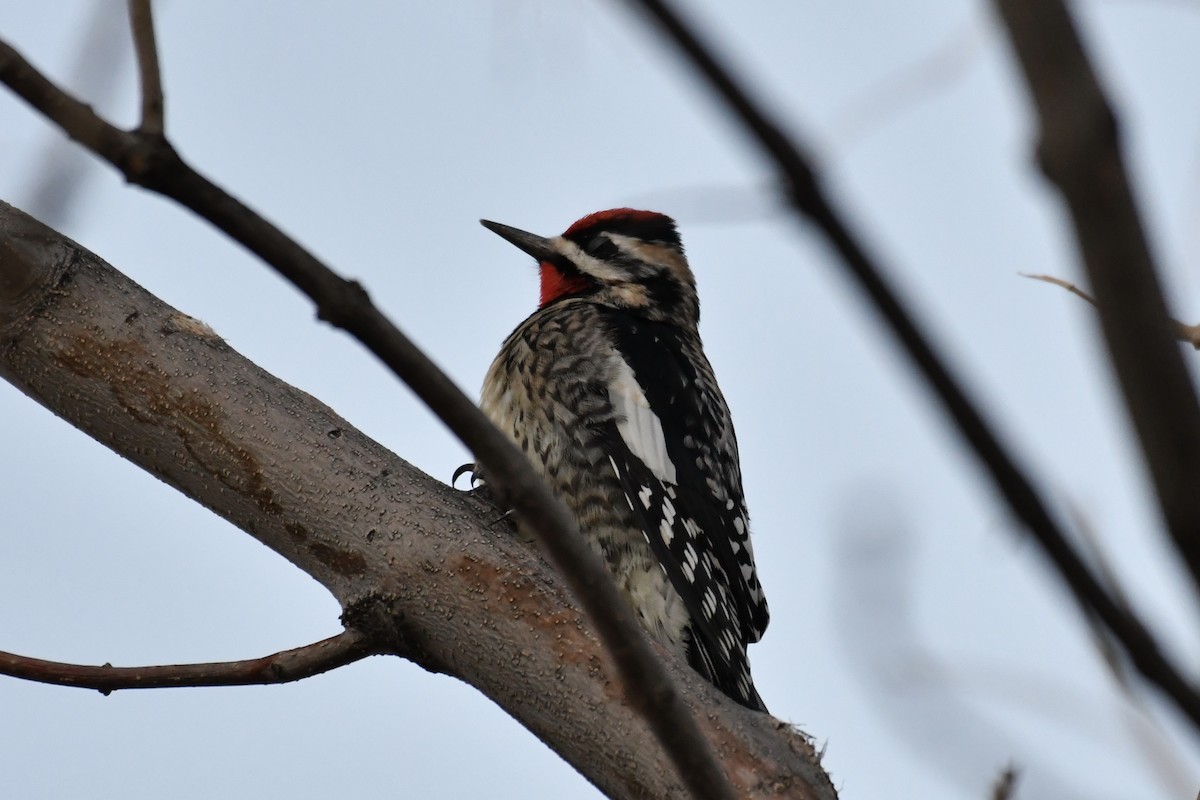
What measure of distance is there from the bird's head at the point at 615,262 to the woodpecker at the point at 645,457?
0.04m

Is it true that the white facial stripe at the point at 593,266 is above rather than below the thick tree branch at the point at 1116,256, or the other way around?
above

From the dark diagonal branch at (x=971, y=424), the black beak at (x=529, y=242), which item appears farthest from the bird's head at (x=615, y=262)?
the dark diagonal branch at (x=971, y=424)

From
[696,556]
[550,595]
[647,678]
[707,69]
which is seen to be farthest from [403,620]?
[707,69]

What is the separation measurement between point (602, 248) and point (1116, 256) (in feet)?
15.1

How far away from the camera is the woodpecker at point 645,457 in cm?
388

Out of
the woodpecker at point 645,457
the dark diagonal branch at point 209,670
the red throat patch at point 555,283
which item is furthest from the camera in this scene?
the red throat patch at point 555,283

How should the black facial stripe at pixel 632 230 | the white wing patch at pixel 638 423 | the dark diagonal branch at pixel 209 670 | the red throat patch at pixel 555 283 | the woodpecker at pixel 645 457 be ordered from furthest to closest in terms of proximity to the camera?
the black facial stripe at pixel 632 230
the red throat patch at pixel 555 283
the white wing patch at pixel 638 423
the woodpecker at pixel 645 457
the dark diagonal branch at pixel 209 670

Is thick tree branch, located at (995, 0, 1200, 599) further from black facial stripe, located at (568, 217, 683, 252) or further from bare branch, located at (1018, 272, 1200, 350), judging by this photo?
black facial stripe, located at (568, 217, 683, 252)

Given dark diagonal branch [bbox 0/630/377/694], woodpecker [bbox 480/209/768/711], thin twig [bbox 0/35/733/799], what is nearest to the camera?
thin twig [bbox 0/35/733/799]

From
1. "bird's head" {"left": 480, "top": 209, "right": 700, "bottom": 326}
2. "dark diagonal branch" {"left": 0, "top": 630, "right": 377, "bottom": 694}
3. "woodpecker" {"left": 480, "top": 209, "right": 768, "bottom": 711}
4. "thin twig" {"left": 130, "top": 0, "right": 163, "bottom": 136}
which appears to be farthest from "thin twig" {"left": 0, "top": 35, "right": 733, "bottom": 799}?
"bird's head" {"left": 480, "top": 209, "right": 700, "bottom": 326}

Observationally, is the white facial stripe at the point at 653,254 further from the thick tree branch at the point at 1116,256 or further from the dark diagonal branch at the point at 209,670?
the thick tree branch at the point at 1116,256

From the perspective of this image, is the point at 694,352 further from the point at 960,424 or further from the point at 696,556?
the point at 960,424

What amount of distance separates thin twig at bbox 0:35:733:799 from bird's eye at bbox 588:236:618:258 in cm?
372

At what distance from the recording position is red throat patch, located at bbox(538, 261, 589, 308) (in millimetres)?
5281
